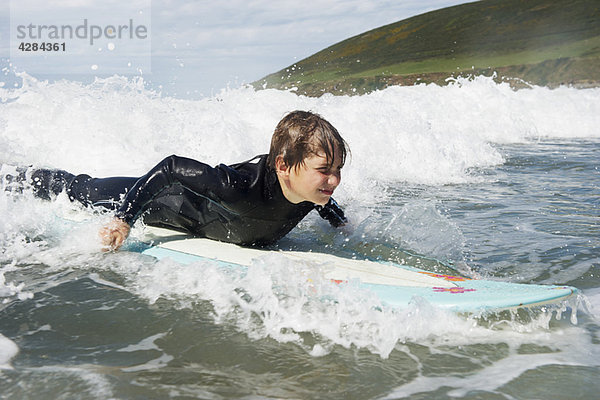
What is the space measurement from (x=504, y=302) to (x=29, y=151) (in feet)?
21.2

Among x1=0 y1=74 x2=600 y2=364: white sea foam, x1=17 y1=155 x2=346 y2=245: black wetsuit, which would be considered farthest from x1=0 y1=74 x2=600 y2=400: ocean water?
x1=17 y1=155 x2=346 y2=245: black wetsuit

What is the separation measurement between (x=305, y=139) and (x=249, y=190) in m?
0.45

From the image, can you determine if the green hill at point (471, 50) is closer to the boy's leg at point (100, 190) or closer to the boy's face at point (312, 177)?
the boy's leg at point (100, 190)

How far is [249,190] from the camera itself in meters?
3.11

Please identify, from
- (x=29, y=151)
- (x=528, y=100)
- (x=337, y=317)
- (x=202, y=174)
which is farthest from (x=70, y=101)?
(x=528, y=100)

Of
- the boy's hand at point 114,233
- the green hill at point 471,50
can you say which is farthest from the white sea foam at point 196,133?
the green hill at point 471,50

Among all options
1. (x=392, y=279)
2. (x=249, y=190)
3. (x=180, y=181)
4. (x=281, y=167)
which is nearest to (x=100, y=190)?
(x=180, y=181)

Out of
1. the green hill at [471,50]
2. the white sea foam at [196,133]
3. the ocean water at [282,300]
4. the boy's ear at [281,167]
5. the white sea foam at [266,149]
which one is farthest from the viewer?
the green hill at [471,50]

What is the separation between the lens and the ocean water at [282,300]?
6.69 ft

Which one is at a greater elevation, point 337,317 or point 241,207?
point 241,207

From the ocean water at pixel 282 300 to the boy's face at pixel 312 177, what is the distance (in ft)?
1.29

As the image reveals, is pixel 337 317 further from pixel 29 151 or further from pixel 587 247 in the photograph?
pixel 29 151

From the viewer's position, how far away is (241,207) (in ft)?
10.4

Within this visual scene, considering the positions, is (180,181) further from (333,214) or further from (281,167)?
(333,214)
